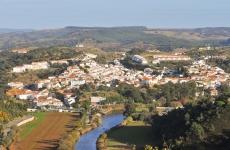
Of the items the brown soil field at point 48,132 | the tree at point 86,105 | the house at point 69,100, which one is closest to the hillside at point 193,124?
the brown soil field at point 48,132

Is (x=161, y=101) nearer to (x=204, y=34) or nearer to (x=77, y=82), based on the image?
(x=77, y=82)

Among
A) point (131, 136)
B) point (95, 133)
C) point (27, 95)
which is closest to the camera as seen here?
point (131, 136)

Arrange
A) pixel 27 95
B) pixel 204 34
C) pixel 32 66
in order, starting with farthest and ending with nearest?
pixel 204 34 < pixel 32 66 < pixel 27 95

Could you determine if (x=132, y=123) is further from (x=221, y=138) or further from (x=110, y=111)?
(x=221, y=138)

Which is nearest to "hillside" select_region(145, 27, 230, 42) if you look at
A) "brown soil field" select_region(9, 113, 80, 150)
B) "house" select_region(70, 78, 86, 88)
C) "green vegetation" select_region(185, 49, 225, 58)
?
"green vegetation" select_region(185, 49, 225, 58)

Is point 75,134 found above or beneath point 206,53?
beneath

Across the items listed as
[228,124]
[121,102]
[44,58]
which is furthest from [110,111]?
[44,58]

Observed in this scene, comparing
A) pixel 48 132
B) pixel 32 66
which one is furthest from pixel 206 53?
pixel 48 132
